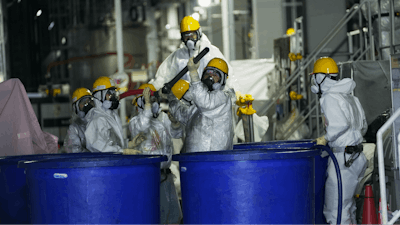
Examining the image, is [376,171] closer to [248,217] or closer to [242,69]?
[248,217]

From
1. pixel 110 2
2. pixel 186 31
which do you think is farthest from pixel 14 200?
pixel 110 2

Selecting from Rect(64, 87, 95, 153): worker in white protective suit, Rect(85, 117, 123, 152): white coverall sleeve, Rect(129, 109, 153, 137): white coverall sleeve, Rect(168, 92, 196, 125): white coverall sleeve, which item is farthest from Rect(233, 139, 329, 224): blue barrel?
Rect(64, 87, 95, 153): worker in white protective suit

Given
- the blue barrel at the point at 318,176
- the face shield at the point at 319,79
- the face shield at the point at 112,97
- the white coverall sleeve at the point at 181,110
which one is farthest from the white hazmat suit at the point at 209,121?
the face shield at the point at 319,79

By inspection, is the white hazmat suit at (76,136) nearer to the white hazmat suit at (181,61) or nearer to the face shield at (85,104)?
the face shield at (85,104)

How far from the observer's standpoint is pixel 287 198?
2975 millimetres

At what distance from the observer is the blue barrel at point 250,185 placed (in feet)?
9.54

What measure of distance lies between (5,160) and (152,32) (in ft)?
37.8

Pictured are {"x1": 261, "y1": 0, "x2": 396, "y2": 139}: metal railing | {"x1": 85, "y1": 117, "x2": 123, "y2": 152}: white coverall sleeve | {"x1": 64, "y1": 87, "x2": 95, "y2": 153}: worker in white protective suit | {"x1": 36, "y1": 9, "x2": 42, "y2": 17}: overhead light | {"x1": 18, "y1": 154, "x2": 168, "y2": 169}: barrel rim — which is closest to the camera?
{"x1": 18, "y1": 154, "x2": 168, "y2": 169}: barrel rim

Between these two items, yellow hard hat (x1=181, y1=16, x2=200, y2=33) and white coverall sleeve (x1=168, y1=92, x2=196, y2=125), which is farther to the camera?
yellow hard hat (x1=181, y1=16, x2=200, y2=33)

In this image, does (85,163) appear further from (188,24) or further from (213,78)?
(188,24)

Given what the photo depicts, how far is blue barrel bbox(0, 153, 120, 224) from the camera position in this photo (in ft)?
11.6

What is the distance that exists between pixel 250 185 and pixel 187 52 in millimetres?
2911

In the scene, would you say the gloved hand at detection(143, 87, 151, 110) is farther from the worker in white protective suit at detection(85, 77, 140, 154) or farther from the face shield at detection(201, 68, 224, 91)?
the face shield at detection(201, 68, 224, 91)

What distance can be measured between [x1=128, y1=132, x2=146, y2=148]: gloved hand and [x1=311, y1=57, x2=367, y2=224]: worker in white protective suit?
1656 millimetres
